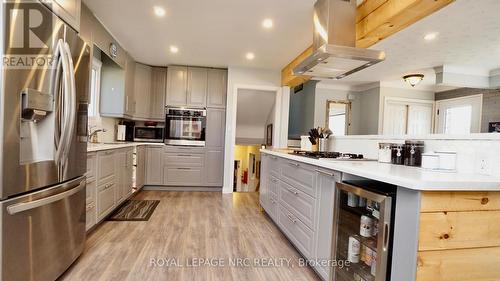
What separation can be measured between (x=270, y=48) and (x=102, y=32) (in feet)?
7.32

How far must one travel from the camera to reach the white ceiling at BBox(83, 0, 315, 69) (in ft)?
8.19

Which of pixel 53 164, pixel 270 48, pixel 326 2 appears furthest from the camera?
pixel 270 48

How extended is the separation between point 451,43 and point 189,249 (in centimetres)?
312

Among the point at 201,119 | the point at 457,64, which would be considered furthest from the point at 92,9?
the point at 457,64

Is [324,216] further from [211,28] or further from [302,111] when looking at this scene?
[302,111]

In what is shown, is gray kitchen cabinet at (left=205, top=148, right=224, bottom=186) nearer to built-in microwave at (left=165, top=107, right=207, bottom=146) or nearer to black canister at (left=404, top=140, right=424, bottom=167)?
built-in microwave at (left=165, top=107, right=207, bottom=146)

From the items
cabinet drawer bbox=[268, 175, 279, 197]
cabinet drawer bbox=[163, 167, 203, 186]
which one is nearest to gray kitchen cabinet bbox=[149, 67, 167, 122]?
cabinet drawer bbox=[163, 167, 203, 186]

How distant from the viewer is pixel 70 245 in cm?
176

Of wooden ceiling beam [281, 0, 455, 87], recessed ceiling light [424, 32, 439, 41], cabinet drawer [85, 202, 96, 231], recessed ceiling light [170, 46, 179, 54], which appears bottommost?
cabinet drawer [85, 202, 96, 231]

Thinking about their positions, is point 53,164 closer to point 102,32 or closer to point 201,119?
point 102,32

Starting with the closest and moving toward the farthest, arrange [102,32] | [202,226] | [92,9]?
[92,9]
[202,226]
[102,32]

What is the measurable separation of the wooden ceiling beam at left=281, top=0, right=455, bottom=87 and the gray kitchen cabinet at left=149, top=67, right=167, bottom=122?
3.72 metres

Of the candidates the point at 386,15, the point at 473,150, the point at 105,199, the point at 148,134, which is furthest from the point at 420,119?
the point at 148,134

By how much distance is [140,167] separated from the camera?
423cm
